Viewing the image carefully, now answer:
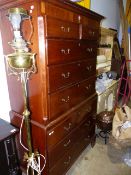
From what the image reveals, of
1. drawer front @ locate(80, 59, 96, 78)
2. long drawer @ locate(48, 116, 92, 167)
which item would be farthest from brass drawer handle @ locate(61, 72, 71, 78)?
long drawer @ locate(48, 116, 92, 167)

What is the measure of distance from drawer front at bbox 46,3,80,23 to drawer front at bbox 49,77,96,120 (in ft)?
1.92

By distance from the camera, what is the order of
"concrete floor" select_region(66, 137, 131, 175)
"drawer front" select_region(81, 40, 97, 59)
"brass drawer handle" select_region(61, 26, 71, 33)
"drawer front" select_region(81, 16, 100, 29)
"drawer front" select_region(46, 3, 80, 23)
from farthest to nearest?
"concrete floor" select_region(66, 137, 131, 175) < "drawer front" select_region(81, 40, 97, 59) < "drawer front" select_region(81, 16, 100, 29) < "brass drawer handle" select_region(61, 26, 71, 33) < "drawer front" select_region(46, 3, 80, 23)

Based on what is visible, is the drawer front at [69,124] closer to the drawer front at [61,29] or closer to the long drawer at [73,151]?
the long drawer at [73,151]

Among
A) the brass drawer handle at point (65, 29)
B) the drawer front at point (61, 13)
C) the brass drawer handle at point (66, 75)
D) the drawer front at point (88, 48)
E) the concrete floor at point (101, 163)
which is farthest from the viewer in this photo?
the concrete floor at point (101, 163)

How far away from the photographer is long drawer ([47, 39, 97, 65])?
3.55ft

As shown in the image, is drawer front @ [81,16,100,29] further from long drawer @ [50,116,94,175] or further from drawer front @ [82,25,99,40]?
long drawer @ [50,116,94,175]

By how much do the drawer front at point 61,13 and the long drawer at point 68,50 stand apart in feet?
A: 0.56

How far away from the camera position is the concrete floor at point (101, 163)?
5.72 ft

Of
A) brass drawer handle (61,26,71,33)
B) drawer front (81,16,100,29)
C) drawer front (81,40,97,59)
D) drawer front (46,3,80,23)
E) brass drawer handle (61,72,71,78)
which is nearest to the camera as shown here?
drawer front (46,3,80,23)

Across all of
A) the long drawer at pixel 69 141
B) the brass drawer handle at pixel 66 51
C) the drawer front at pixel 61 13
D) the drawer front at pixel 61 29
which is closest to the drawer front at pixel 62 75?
the brass drawer handle at pixel 66 51

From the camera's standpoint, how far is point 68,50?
4.12 feet

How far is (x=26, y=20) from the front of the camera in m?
1.05

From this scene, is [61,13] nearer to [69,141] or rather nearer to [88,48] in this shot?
[88,48]

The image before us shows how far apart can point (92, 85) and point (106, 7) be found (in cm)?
205
